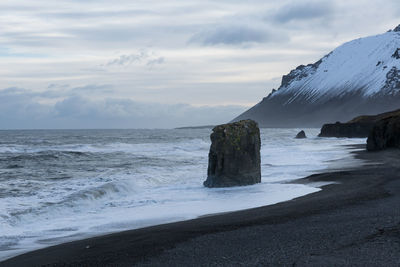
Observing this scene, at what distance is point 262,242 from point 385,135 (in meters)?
35.9

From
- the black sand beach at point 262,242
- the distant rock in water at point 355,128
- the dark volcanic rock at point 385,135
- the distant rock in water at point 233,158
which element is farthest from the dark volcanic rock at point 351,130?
the black sand beach at point 262,242

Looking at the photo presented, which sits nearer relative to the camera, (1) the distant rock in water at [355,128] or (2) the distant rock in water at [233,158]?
(2) the distant rock in water at [233,158]

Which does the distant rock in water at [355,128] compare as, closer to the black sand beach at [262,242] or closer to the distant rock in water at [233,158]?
the distant rock in water at [233,158]

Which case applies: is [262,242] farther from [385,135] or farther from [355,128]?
[355,128]

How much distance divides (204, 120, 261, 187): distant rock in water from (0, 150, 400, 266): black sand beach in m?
7.17

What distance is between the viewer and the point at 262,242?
839cm

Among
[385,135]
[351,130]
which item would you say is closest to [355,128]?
[351,130]

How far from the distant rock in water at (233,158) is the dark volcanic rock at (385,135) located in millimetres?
22966

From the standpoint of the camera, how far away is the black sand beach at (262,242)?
284 inches

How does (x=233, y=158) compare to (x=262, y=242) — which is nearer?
(x=262, y=242)

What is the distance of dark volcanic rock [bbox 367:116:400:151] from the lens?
1570 inches

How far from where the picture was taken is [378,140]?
40906 millimetres

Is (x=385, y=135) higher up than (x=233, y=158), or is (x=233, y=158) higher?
(x=385, y=135)

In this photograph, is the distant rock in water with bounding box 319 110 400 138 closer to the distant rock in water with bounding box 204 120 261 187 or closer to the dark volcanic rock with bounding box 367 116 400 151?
the dark volcanic rock with bounding box 367 116 400 151
